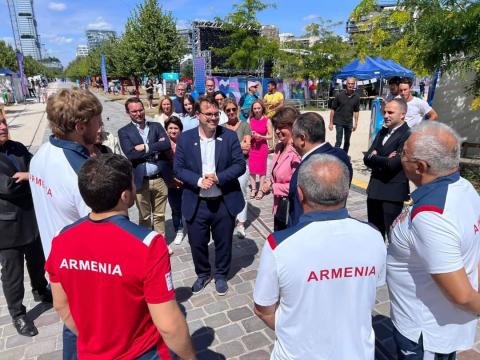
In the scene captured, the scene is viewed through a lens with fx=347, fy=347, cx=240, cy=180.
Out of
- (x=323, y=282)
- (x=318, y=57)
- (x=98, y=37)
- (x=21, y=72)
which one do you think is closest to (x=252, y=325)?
(x=323, y=282)

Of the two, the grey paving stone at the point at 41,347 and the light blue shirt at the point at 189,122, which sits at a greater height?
the light blue shirt at the point at 189,122

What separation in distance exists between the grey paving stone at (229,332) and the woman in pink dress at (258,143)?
3415 millimetres

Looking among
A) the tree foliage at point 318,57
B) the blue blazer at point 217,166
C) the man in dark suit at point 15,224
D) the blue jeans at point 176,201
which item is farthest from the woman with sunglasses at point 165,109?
the tree foliage at point 318,57

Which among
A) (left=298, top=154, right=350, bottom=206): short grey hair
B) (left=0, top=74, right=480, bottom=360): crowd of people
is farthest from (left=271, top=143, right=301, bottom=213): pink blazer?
(left=298, top=154, right=350, bottom=206): short grey hair

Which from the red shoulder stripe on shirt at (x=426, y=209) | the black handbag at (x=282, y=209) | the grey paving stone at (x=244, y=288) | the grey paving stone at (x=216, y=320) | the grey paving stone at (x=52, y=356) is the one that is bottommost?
the grey paving stone at (x=52, y=356)

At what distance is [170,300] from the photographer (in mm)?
1499

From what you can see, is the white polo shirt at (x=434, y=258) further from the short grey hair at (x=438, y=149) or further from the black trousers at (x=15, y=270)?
the black trousers at (x=15, y=270)

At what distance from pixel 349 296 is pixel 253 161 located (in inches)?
208

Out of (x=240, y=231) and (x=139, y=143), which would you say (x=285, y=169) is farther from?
(x=240, y=231)

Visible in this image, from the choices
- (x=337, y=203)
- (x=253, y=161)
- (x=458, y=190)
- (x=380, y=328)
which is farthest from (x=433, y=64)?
(x=337, y=203)

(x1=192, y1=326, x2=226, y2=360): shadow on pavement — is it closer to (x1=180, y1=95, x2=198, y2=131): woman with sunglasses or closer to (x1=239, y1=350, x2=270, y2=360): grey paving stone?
(x1=239, y1=350, x2=270, y2=360): grey paving stone

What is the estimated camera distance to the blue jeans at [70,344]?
1900 mm

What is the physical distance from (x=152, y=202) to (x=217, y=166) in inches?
56.0

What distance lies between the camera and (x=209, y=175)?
3.47m
